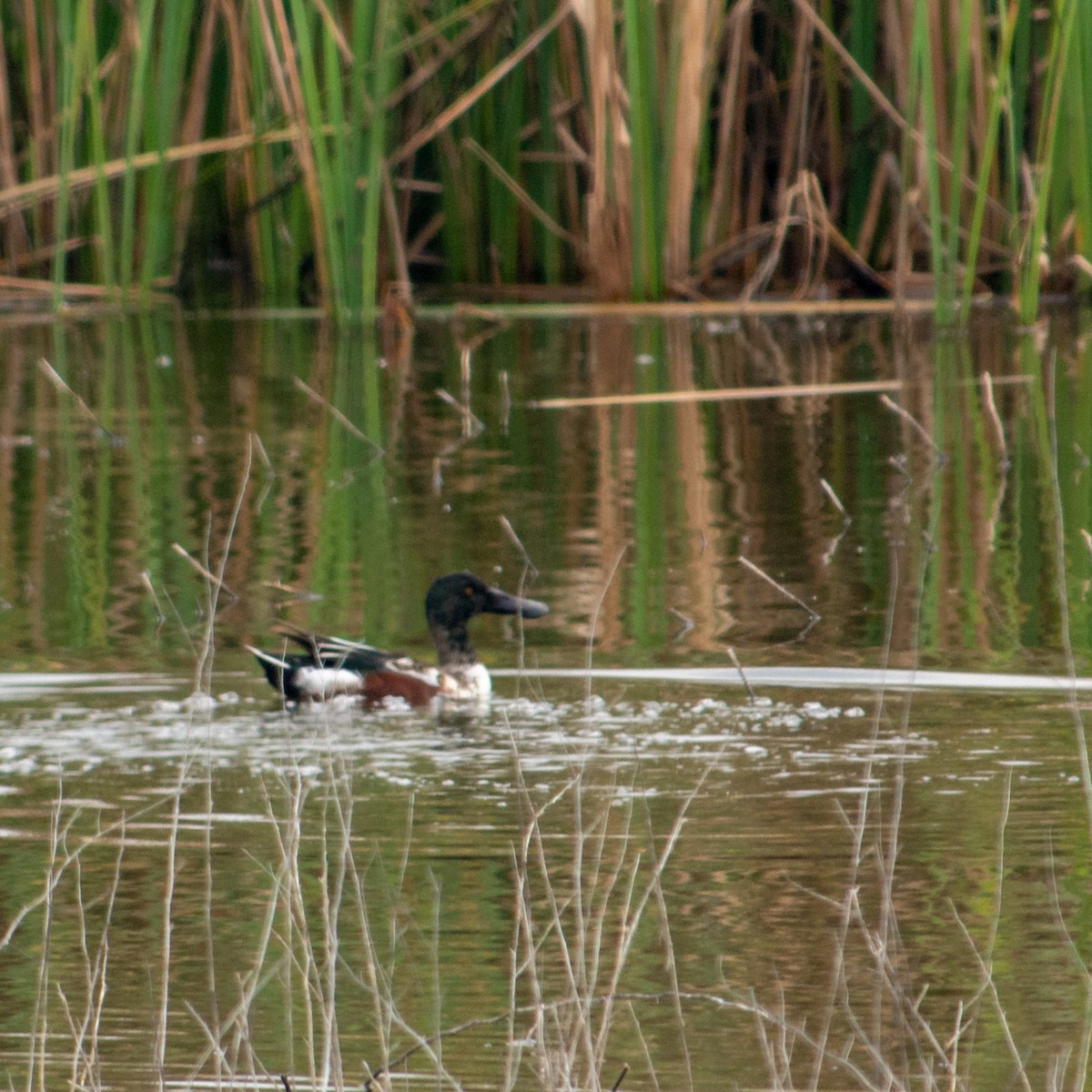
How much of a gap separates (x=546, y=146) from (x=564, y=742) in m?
9.93

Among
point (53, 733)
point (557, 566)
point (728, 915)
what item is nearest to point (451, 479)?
point (557, 566)

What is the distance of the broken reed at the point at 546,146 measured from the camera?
12.9 m

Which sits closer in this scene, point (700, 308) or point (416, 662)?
point (416, 662)

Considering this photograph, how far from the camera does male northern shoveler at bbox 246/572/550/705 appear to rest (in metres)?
6.30

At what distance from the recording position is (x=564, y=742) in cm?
561

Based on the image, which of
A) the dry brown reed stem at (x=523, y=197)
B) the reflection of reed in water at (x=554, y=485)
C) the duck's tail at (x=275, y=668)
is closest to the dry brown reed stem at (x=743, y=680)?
the reflection of reed in water at (x=554, y=485)

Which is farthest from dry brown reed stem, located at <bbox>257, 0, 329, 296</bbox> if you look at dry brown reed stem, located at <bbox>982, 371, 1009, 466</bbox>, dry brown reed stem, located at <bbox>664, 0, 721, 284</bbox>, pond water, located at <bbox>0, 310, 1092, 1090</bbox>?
dry brown reed stem, located at <bbox>982, 371, 1009, 466</bbox>

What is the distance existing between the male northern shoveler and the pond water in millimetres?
101

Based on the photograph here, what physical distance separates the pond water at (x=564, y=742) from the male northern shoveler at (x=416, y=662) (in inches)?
4.0

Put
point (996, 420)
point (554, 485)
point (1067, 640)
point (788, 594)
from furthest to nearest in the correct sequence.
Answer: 1. point (554, 485)
2. point (996, 420)
3. point (788, 594)
4. point (1067, 640)

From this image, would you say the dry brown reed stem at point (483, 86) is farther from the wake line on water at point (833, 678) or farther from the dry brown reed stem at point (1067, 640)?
the wake line on water at point (833, 678)

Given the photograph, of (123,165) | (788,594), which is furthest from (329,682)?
(123,165)

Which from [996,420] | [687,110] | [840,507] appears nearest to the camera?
[840,507]

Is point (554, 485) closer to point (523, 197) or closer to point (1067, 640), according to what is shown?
point (523, 197)
